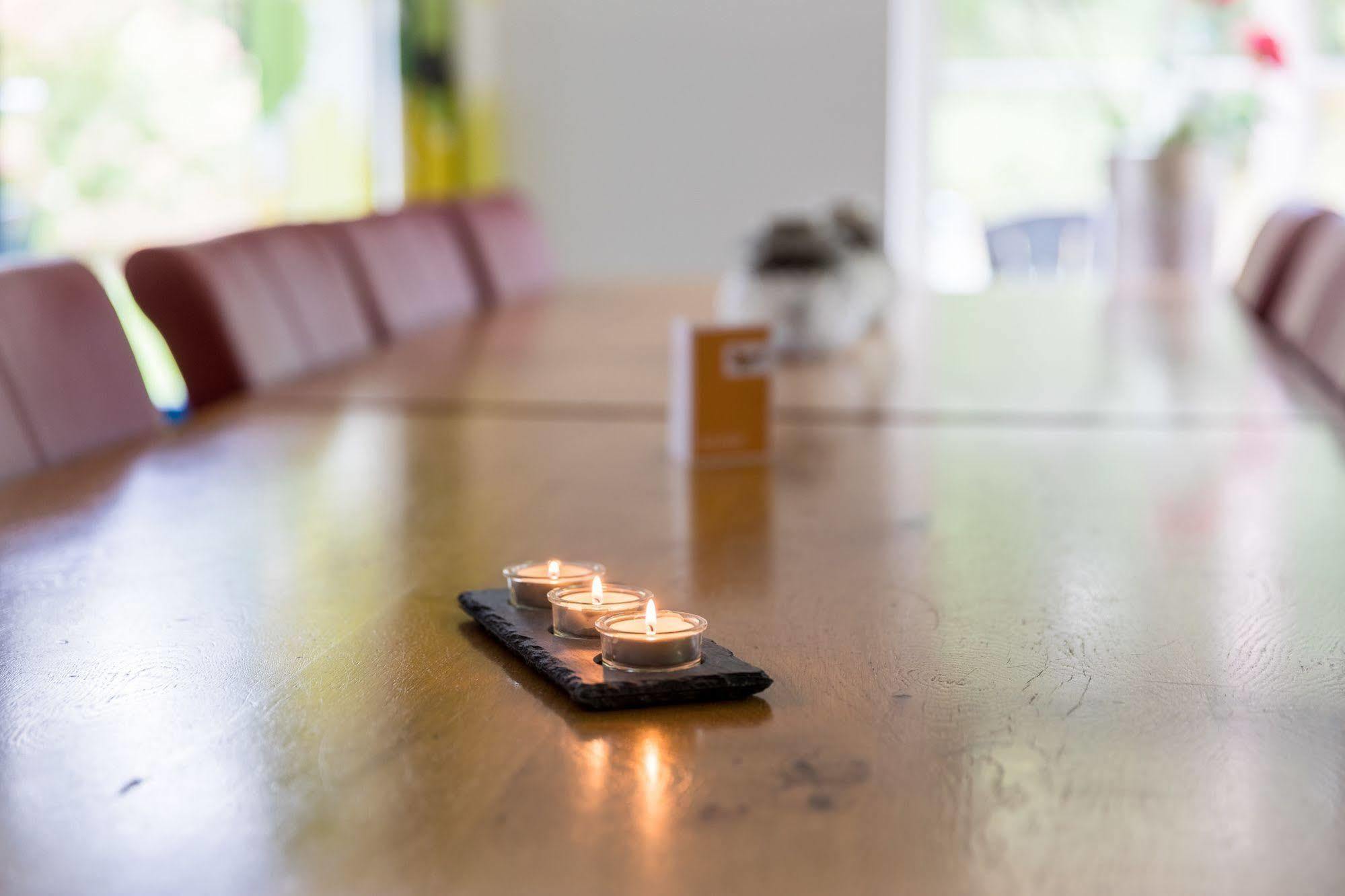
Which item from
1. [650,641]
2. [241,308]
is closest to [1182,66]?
[241,308]

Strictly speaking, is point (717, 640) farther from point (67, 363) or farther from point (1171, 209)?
point (1171, 209)

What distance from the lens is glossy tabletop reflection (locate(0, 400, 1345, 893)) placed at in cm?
61

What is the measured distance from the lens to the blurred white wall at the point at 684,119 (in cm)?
609

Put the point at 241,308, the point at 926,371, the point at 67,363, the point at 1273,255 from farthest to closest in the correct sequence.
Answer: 1. the point at 1273,255
2. the point at 926,371
3. the point at 241,308
4. the point at 67,363

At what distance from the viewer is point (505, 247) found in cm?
352

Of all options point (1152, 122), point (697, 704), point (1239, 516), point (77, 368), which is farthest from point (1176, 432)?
point (1152, 122)

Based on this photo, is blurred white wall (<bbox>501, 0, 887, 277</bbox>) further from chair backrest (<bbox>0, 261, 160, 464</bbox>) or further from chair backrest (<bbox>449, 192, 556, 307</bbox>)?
chair backrest (<bbox>0, 261, 160, 464</bbox>)

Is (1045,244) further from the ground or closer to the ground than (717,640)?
closer to the ground

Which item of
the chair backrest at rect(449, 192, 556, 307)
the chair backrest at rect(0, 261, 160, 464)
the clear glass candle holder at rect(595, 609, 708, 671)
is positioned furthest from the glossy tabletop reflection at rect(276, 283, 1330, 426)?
the clear glass candle holder at rect(595, 609, 708, 671)

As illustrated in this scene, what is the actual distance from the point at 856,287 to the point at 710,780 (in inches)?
69.2

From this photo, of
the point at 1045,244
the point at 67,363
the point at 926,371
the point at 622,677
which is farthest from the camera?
the point at 1045,244

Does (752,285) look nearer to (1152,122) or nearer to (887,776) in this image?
(887,776)

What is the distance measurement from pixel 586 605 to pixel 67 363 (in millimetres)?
962

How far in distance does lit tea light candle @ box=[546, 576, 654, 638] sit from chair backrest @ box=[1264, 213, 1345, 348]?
1.65m
